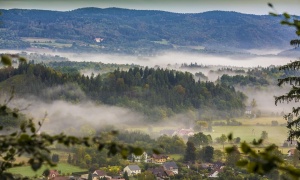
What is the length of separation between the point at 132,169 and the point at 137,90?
35.6 metres

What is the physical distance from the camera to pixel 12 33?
175000mm

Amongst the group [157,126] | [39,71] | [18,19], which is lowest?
[157,126]

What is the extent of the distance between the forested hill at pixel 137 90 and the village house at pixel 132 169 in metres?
28.8

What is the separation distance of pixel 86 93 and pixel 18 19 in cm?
13351

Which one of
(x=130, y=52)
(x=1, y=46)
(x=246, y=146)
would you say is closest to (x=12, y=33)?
(x=1, y=46)

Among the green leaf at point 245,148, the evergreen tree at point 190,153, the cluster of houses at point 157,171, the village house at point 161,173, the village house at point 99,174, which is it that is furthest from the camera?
the evergreen tree at point 190,153

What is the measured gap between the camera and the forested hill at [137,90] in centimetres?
6906

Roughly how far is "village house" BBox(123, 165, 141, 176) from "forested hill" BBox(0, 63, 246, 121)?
94.5 feet

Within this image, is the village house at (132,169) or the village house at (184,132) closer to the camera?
the village house at (132,169)

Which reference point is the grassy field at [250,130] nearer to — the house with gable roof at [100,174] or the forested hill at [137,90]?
the forested hill at [137,90]

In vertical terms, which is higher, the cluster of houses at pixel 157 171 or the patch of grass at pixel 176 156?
the cluster of houses at pixel 157 171

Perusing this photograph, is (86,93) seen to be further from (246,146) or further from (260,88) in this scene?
(246,146)

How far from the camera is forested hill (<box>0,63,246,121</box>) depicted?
6906cm

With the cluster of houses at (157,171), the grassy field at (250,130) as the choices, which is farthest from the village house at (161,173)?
the grassy field at (250,130)
